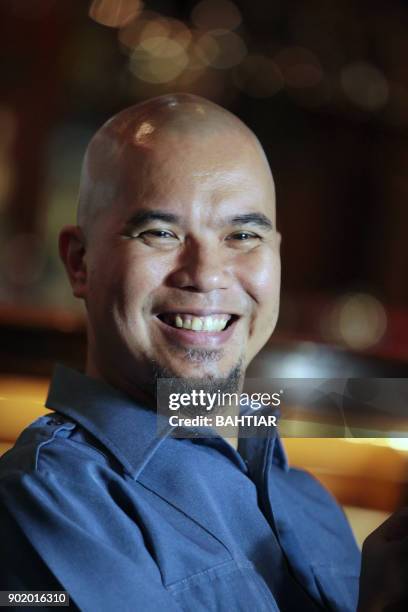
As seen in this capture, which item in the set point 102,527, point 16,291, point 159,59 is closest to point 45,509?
point 102,527

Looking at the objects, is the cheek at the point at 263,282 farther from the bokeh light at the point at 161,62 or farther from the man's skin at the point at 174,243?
the bokeh light at the point at 161,62

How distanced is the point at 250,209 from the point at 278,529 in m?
0.36

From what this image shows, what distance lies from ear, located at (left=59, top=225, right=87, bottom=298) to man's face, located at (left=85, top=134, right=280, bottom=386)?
0.13 ft

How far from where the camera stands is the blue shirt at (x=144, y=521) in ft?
2.26

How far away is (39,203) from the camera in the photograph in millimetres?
3266

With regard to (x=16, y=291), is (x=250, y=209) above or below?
below

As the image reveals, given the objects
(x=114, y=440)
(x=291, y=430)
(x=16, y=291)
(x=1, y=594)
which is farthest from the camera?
(x=16, y=291)

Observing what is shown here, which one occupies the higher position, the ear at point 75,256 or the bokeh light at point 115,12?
the bokeh light at point 115,12

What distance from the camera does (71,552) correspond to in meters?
0.69

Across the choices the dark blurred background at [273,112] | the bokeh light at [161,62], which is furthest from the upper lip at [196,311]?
the bokeh light at [161,62]

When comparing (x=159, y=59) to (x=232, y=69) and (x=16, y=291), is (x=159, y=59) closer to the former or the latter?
(x=232, y=69)

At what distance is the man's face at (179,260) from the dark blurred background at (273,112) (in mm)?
2231

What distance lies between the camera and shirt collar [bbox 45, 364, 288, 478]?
79 centimetres

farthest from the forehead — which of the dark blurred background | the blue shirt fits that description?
the dark blurred background
